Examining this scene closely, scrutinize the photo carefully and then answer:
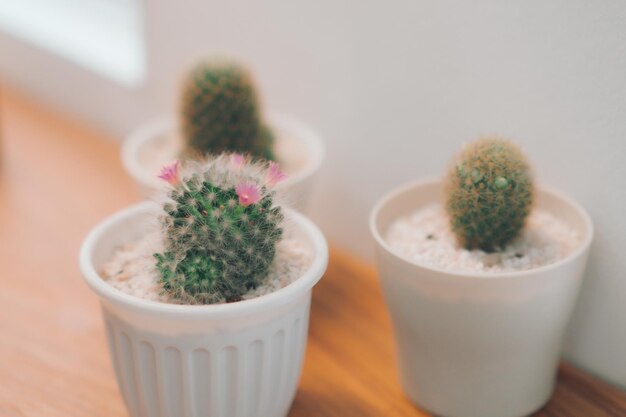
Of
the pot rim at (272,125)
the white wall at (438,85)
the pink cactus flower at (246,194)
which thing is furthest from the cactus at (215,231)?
the white wall at (438,85)

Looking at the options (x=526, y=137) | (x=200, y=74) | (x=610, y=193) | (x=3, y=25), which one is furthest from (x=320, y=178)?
(x=3, y=25)

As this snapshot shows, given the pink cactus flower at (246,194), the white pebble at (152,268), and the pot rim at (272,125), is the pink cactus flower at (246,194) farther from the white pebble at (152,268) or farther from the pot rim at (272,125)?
the pot rim at (272,125)

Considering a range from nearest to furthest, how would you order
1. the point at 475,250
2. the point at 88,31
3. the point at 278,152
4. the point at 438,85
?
1. the point at 475,250
2. the point at 438,85
3. the point at 278,152
4. the point at 88,31

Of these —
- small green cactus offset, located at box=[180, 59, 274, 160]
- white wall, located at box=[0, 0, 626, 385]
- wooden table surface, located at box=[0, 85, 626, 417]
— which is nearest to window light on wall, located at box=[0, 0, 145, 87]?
white wall, located at box=[0, 0, 626, 385]

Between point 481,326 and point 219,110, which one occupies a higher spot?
point 219,110

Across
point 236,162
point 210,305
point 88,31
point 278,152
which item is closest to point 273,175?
point 236,162

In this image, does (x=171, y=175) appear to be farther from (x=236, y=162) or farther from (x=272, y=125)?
(x=272, y=125)
